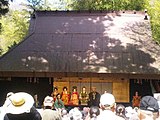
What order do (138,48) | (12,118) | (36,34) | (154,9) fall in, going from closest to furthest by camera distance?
1. (12,118)
2. (138,48)
3. (36,34)
4. (154,9)

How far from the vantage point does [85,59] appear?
1356cm

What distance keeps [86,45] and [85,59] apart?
100 centimetres

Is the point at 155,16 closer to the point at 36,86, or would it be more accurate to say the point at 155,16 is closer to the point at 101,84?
the point at 101,84

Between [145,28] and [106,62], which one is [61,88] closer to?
[106,62]

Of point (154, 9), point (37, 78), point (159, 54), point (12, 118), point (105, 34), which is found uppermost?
point (154, 9)

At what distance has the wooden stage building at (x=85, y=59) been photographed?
12.9 meters

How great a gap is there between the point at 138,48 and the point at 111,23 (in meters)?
2.12

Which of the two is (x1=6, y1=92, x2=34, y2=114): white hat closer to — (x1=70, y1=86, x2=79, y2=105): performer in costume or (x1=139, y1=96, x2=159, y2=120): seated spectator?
(x1=139, y1=96, x2=159, y2=120): seated spectator

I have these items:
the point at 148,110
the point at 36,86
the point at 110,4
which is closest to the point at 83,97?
the point at 36,86

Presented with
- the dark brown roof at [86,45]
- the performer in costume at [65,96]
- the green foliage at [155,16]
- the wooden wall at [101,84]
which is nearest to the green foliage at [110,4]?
the green foliage at [155,16]

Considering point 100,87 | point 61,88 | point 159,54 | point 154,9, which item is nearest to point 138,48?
point 159,54

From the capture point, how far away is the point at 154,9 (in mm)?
23953

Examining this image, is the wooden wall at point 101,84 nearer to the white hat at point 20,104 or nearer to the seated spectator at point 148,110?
the seated spectator at point 148,110

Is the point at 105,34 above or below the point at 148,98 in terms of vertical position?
above
